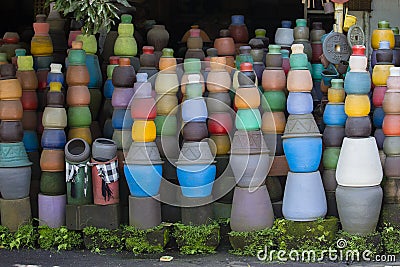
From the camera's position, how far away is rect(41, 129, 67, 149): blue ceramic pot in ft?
17.1

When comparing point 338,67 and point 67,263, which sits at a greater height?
point 338,67

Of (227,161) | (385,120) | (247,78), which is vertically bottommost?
(227,161)

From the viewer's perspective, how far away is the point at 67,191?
5191 millimetres

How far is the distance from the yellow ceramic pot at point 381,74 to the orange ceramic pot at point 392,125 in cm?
30

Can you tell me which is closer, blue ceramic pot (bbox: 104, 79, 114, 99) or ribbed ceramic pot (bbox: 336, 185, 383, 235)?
ribbed ceramic pot (bbox: 336, 185, 383, 235)

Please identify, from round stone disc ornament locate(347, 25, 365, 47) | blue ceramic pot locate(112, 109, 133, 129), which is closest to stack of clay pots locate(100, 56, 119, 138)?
blue ceramic pot locate(112, 109, 133, 129)

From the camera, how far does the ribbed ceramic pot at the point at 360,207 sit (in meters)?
4.75

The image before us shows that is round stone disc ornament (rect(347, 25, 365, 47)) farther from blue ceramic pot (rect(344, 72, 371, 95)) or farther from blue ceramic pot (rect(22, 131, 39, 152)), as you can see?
blue ceramic pot (rect(22, 131, 39, 152))

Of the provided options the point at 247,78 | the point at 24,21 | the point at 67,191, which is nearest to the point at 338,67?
the point at 247,78

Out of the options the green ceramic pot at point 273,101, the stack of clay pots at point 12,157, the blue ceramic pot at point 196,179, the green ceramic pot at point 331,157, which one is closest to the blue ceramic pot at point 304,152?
the green ceramic pot at point 331,157

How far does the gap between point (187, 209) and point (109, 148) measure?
78 centimetres

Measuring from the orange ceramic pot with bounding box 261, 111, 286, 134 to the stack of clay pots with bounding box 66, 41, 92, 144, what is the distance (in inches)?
58.0

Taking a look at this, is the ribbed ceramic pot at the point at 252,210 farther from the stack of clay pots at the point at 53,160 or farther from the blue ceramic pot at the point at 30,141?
the blue ceramic pot at the point at 30,141

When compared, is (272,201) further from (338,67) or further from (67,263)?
(67,263)
